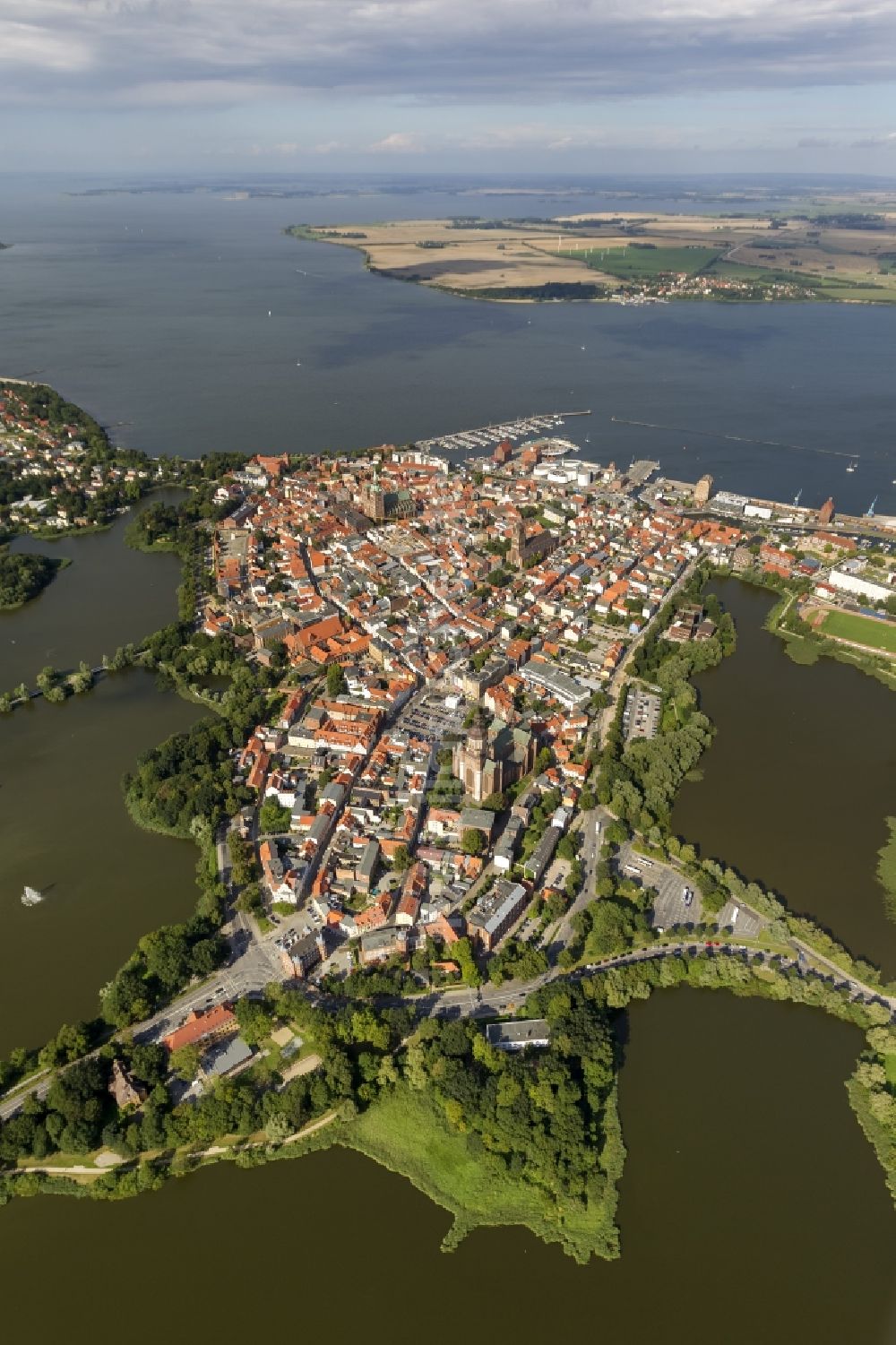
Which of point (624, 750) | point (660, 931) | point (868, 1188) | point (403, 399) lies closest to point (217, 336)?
point (403, 399)

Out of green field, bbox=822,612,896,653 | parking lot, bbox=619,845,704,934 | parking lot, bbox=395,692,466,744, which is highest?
green field, bbox=822,612,896,653

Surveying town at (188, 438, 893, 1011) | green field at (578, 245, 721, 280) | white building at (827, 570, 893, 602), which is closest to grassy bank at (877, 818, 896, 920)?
town at (188, 438, 893, 1011)

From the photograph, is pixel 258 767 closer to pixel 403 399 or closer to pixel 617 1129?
pixel 617 1129

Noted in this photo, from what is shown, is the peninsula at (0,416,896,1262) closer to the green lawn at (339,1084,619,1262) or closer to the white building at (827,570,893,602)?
the green lawn at (339,1084,619,1262)

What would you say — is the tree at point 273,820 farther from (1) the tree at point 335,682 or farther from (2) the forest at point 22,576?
(2) the forest at point 22,576

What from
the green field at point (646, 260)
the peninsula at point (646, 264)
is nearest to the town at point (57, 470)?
the peninsula at point (646, 264)
